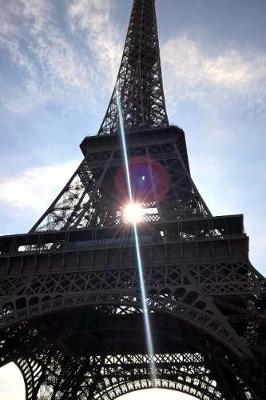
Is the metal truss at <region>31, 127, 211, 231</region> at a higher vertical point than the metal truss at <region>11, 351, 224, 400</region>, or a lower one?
higher

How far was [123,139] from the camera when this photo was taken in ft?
111

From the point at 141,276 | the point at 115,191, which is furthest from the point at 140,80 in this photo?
the point at 141,276

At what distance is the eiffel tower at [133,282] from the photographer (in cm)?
2148

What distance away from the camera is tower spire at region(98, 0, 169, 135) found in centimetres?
3741

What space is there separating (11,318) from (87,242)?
605 centimetres

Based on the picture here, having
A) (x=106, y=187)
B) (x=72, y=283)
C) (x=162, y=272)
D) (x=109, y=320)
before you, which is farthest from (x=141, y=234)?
(x=106, y=187)

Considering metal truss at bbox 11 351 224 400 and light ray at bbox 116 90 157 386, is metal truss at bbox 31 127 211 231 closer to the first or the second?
light ray at bbox 116 90 157 386

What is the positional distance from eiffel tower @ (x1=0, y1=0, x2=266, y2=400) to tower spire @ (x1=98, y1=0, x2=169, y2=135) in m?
0.15

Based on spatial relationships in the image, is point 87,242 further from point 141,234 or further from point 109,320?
point 109,320

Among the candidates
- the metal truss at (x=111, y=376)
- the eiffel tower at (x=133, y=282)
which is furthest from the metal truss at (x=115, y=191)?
the metal truss at (x=111, y=376)

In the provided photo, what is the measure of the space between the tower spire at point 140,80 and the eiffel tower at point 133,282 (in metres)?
0.15

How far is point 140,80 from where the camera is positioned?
1593 inches

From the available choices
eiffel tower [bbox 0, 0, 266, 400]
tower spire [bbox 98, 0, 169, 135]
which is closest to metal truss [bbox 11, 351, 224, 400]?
eiffel tower [bbox 0, 0, 266, 400]

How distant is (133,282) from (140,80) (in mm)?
23468
